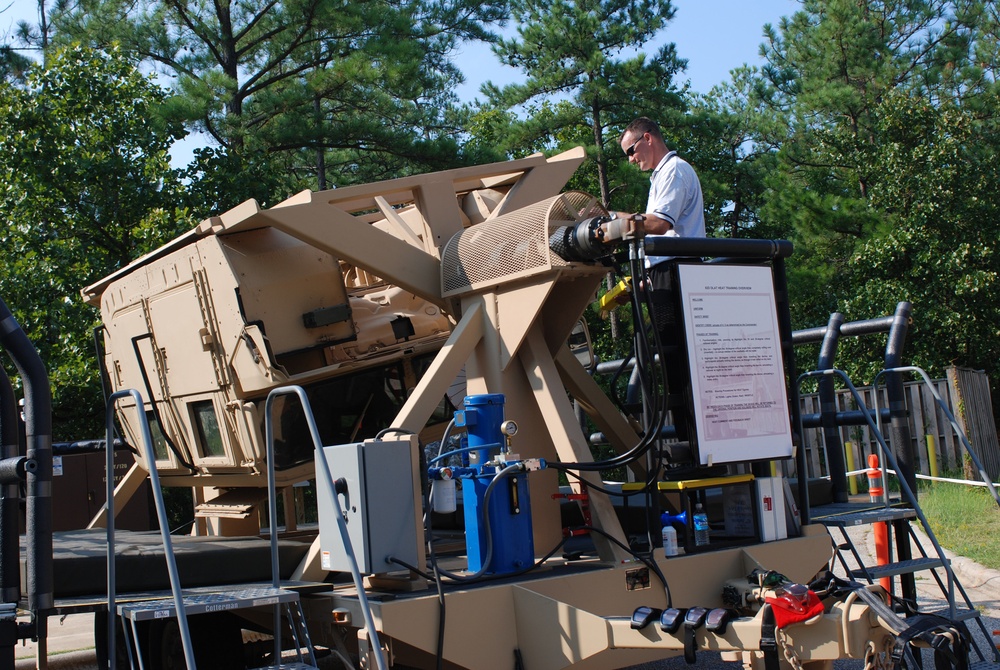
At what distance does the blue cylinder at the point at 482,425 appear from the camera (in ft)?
17.6

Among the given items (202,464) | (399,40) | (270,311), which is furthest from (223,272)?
(399,40)

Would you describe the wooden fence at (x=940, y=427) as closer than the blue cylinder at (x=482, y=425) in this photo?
No

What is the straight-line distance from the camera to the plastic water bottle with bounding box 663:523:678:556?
18.1ft

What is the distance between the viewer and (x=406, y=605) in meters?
4.67

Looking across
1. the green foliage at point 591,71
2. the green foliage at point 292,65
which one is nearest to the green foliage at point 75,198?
the green foliage at point 292,65

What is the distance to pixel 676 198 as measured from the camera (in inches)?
232

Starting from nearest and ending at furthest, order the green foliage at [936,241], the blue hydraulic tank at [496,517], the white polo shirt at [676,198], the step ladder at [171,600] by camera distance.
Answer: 1. the step ladder at [171,600]
2. the blue hydraulic tank at [496,517]
3. the white polo shirt at [676,198]
4. the green foliage at [936,241]

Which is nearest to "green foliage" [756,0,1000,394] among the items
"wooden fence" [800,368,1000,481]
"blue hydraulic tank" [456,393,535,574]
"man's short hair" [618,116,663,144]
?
"wooden fence" [800,368,1000,481]

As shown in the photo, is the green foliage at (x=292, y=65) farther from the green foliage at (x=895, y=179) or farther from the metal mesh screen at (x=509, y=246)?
the metal mesh screen at (x=509, y=246)

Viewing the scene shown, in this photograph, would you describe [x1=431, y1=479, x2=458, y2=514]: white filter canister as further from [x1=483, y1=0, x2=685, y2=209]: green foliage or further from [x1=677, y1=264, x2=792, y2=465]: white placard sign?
[x1=483, y1=0, x2=685, y2=209]: green foliage

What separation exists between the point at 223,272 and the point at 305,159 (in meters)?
20.3

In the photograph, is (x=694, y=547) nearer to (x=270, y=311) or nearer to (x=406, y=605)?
(x=406, y=605)

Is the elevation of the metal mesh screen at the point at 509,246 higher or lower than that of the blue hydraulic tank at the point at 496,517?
higher

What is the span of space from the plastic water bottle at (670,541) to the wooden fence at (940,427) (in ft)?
35.1
